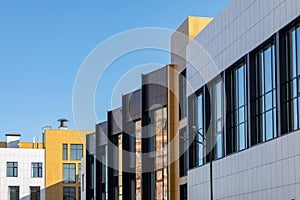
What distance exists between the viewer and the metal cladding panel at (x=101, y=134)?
71.8 m

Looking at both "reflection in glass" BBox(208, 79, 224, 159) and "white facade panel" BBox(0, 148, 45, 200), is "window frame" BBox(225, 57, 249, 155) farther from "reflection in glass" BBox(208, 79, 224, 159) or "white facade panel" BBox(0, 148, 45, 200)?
"white facade panel" BBox(0, 148, 45, 200)

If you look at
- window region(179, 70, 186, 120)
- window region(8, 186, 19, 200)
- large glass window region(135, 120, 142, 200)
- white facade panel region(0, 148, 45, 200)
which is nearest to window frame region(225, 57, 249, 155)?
window region(179, 70, 186, 120)

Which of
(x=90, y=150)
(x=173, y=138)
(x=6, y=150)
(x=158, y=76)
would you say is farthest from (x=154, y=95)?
(x=6, y=150)

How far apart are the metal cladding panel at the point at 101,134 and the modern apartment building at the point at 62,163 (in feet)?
116

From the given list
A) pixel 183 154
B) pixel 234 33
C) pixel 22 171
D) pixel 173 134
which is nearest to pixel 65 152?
pixel 22 171

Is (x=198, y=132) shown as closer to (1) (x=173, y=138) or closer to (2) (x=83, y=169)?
(1) (x=173, y=138)

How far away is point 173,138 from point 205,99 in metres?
10.6

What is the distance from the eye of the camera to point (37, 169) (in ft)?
361

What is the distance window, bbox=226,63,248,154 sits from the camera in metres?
34.8

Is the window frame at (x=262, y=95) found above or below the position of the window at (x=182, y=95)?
below

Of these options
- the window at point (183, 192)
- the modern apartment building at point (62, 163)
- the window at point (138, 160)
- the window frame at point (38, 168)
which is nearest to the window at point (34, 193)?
the modern apartment building at point (62, 163)

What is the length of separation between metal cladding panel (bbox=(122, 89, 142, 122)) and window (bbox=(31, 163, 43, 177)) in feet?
162

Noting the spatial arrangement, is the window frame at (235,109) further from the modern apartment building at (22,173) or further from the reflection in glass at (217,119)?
the modern apartment building at (22,173)

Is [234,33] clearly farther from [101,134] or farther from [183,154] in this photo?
[101,134]
